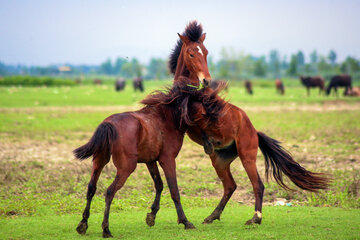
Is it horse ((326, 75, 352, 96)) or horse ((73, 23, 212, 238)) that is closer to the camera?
horse ((73, 23, 212, 238))

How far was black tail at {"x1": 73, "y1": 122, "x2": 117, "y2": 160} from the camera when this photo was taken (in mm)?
5531

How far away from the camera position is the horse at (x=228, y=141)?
6.60 meters

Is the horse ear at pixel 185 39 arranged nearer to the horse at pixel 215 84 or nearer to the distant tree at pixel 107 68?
the horse at pixel 215 84

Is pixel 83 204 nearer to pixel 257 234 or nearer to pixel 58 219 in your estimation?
pixel 58 219

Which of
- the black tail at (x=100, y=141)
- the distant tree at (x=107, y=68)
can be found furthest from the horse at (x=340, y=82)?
the distant tree at (x=107, y=68)

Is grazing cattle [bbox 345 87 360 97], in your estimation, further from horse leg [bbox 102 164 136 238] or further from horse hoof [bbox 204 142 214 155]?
horse leg [bbox 102 164 136 238]

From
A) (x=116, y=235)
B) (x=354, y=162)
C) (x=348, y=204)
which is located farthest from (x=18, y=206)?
(x=354, y=162)

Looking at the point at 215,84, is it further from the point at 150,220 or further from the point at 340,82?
the point at 340,82

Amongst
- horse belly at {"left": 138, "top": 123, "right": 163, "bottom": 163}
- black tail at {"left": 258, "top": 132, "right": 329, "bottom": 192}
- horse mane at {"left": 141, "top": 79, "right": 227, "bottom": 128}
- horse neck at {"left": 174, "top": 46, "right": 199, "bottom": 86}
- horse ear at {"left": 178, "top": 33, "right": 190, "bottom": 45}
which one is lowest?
black tail at {"left": 258, "top": 132, "right": 329, "bottom": 192}

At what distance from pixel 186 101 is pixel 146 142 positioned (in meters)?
0.96

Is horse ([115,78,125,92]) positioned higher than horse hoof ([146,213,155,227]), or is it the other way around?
horse ([115,78,125,92])

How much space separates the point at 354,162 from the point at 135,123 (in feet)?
25.2

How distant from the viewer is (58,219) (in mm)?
6695

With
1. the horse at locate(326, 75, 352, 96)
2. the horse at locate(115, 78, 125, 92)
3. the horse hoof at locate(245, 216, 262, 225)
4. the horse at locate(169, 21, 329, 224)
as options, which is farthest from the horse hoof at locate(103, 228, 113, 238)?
the horse at locate(115, 78, 125, 92)
